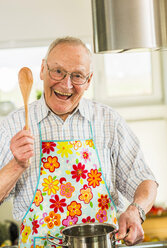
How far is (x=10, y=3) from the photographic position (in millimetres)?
3672

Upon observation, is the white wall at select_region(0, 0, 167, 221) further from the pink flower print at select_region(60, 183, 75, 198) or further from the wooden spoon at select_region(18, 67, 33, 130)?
the wooden spoon at select_region(18, 67, 33, 130)

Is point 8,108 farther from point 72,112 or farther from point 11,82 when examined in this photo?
point 72,112

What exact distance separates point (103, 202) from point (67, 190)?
0.47ft

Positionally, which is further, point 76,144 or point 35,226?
point 76,144

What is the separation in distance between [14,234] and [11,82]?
50.7 inches

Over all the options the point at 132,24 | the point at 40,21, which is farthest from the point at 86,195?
the point at 40,21

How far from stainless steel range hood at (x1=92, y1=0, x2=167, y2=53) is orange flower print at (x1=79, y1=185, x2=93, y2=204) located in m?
0.61

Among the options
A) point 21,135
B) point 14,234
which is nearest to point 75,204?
point 21,135

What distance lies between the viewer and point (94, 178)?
1.58 metres

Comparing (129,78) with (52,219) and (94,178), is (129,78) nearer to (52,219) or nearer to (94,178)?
(94,178)

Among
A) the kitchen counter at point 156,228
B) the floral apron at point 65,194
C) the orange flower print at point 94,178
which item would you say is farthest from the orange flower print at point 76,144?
the kitchen counter at point 156,228

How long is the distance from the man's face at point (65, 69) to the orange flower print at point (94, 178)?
0.81 feet

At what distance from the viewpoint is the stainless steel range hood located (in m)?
1.08

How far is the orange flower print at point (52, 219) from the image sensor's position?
1498mm
